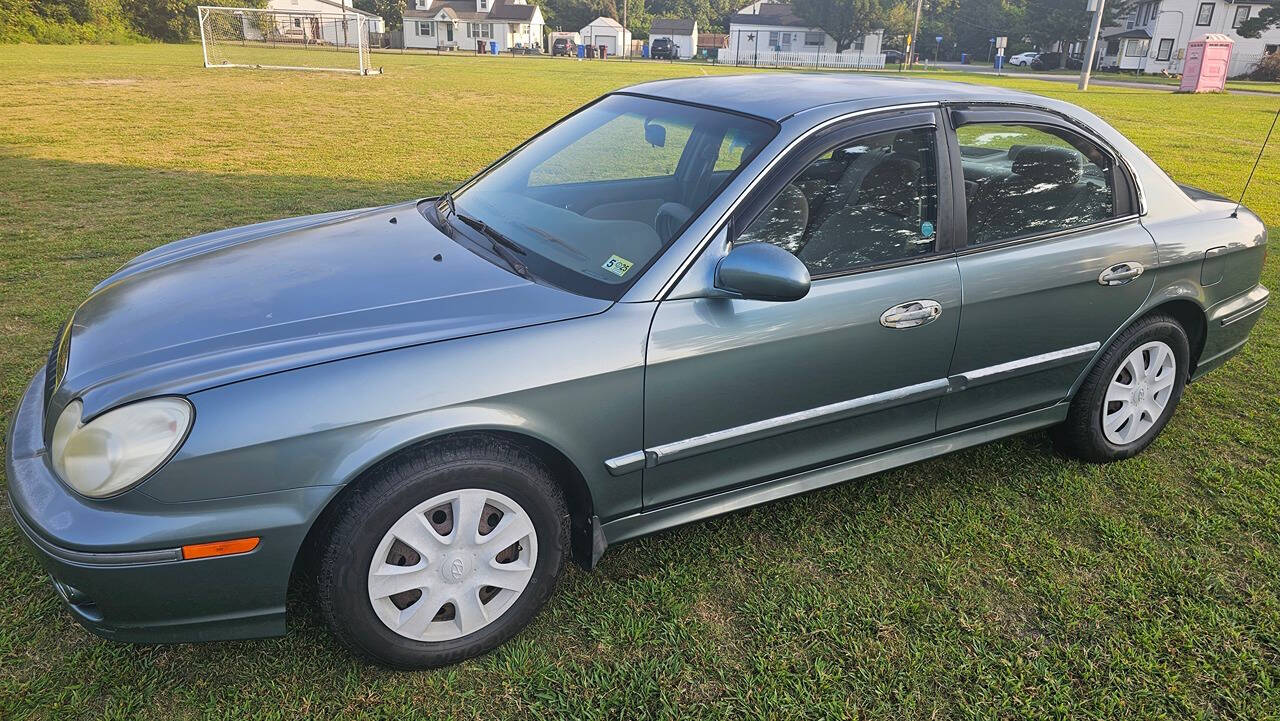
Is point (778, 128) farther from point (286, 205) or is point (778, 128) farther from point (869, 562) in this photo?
point (286, 205)

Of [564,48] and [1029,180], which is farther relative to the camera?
[564,48]

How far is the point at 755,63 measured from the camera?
56.1 m

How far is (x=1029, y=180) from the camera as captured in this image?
10.5ft

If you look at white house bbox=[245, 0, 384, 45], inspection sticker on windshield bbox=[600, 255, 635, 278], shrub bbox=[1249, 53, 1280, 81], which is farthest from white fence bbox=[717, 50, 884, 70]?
inspection sticker on windshield bbox=[600, 255, 635, 278]

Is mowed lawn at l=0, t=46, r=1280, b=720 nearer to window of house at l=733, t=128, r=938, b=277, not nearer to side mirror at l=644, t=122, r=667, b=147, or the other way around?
window of house at l=733, t=128, r=938, b=277

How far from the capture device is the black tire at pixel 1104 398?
3357mm

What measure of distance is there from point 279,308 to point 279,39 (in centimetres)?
5183

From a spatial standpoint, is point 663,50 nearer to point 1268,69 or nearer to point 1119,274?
point 1268,69

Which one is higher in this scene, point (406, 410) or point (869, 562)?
point (406, 410)

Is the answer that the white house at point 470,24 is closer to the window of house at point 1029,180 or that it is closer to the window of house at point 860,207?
Result: the window of house at point 1029,180

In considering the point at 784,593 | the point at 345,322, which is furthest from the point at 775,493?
the point at 345,322

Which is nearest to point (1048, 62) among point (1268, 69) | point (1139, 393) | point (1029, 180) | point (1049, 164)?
point (1268, 69)

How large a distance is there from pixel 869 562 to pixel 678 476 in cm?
82

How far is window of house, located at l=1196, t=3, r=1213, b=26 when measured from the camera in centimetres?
5228
